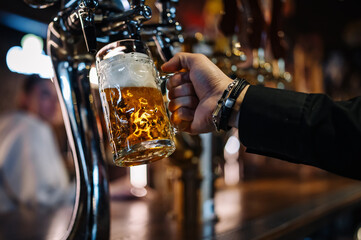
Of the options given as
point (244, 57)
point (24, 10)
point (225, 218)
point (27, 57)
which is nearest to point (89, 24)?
point (244, 57)

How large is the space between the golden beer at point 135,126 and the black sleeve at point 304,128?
17 centimetres

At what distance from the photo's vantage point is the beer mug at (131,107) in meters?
0.51

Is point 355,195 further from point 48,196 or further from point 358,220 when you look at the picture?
point 48,196

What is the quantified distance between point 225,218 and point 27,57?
14.3 feet

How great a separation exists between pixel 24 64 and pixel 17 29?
49cm

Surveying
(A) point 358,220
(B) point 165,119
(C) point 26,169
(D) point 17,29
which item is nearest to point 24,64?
(D) point 17,29

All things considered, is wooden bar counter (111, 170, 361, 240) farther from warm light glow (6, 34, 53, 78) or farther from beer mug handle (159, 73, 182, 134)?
warm light glow (6, 34, 53, 78)

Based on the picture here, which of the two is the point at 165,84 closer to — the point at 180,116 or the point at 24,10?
the point at 180,116

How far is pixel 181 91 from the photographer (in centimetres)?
70

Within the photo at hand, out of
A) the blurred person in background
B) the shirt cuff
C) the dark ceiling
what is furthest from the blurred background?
the blurred person in background

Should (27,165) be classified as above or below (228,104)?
below

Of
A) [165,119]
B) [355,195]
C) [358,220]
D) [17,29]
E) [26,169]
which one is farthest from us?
[17,29]

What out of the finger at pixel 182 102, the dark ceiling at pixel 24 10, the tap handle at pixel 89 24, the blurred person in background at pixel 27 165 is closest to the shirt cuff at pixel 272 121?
the finger at pixel 182 102

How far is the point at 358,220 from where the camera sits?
2000mm
